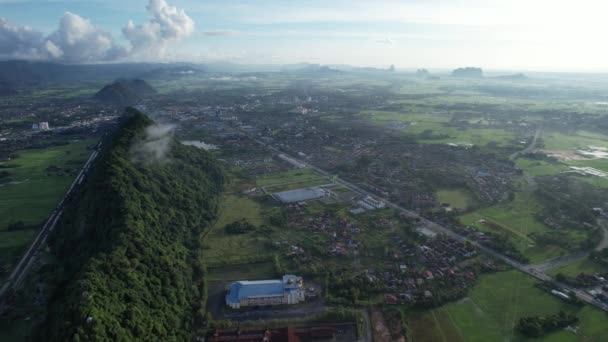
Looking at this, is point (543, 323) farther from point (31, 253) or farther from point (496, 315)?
point (31, 253)

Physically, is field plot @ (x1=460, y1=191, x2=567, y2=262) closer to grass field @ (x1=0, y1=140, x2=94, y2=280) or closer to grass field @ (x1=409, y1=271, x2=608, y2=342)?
grass field @ (x1=409, y1=271, x2=608, y2=342)

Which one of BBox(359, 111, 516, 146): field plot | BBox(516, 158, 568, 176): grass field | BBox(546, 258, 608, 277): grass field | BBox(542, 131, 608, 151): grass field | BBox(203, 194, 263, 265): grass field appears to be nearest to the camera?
BBox(546, 258, 608, 277): grass field

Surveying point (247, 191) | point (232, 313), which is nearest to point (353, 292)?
point (232, 313)

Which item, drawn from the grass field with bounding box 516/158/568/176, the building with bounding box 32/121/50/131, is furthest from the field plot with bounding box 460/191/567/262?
the building with bounding box 32/121/50/131

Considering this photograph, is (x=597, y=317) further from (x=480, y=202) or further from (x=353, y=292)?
(x=480, y=202)

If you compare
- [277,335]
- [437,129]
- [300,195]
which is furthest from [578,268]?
[437,129]

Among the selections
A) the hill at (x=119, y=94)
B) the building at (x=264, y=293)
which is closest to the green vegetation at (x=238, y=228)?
the building at (x=264, y=293)

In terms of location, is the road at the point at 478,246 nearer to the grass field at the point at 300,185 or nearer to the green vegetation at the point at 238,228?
the grass field at the point at 300,185
